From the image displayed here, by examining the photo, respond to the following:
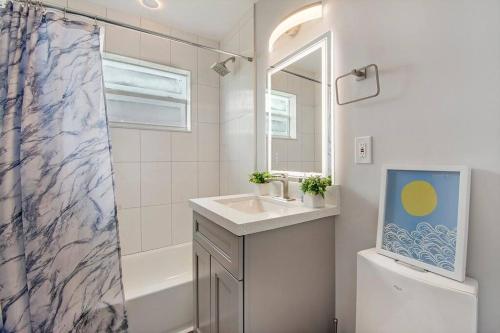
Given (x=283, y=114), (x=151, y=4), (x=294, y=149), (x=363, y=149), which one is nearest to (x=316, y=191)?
(x=363, y=149)

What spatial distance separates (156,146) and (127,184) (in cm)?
40

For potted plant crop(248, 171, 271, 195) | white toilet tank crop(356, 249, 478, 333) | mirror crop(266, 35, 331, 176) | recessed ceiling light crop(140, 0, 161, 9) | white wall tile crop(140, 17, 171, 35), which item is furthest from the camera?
white wall tile crop(140, 17, 171, 35)

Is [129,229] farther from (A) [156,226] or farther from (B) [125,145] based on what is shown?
(B) [125,145]

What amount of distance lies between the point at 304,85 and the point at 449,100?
749 millimetres

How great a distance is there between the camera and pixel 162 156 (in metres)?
2.09

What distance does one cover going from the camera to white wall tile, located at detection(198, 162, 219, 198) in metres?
2.29

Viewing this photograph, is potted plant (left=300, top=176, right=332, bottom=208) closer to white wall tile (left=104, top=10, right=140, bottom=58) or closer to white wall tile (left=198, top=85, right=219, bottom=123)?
white wall tile (left=198, top=85, right=219, bottom=123)

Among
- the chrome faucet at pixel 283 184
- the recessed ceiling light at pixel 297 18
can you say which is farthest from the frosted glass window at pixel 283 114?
the recessed ceiling light at pixel 297 18

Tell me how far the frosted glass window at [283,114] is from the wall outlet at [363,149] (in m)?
0.46

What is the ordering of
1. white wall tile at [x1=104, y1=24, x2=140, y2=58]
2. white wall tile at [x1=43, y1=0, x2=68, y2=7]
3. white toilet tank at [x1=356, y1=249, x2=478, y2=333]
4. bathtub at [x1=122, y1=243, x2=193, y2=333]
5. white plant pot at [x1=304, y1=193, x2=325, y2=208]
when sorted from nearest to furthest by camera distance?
1. white toilet tank at [x1=356, y1=249, x2=478, y2=333]
2. white plant pot at [x1=304, y1=193, x2=325, y2=208]
3. bathtub at [x1=122, y1=243, x2=193, y2=333]
4. white wall tile at [x1=43, y1=0, x2=68, y2=7]
5. white wall tile at [x1=104, y1=24, x2=140, y2=58]

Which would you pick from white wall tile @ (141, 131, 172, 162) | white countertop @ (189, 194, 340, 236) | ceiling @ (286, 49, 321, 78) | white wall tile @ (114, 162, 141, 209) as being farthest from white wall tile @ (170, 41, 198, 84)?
white countertop @ (189, 194, 340, 236)

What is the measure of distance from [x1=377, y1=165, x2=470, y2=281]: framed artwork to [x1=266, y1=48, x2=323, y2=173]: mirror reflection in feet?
1.43

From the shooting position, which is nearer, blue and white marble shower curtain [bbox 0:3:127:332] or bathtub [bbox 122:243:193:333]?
blue and white marble shower curtain [bbox 0:3:127:332]

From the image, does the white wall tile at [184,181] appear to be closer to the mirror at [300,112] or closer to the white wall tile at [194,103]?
the white wall tile at [194,103]
